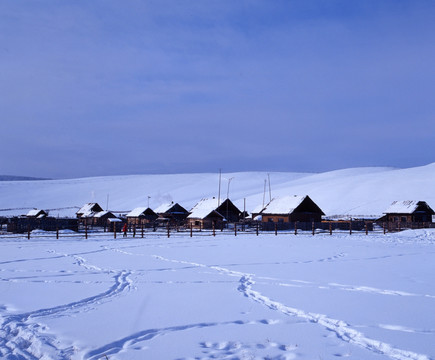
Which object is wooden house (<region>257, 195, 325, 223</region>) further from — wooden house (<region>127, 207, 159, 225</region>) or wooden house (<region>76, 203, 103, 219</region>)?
wooden house (<region>76, 203, 103, 219</region>)

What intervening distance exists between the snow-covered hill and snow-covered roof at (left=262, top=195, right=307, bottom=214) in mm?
29469

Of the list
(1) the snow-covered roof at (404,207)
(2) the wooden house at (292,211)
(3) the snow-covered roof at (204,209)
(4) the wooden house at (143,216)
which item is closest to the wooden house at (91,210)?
(4) the wooden house at (143,216)

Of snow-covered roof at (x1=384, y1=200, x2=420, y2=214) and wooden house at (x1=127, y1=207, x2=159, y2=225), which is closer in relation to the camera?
snow-covered roof at (x1=384, y1=200, x2=420, y2=214)

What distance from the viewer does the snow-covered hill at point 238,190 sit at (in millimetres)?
93688

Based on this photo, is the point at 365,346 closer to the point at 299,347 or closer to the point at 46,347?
the point at 299,347

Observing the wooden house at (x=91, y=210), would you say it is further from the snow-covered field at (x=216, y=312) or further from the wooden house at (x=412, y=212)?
the snow-covered field at (x=216, y=312)

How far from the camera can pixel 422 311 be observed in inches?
308

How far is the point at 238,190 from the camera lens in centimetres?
13262

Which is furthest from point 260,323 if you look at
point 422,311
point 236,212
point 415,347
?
point 236,212

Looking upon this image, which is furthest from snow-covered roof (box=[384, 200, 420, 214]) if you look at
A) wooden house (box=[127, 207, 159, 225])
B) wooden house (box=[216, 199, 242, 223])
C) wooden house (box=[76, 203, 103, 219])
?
wooden house (box=[76, 203, 103, 219])

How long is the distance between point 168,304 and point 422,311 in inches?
177

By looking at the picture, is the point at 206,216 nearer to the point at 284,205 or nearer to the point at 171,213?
the point at 284,205

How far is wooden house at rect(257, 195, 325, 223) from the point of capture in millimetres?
55875

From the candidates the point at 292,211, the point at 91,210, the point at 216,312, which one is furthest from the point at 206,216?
the point at 216,312
